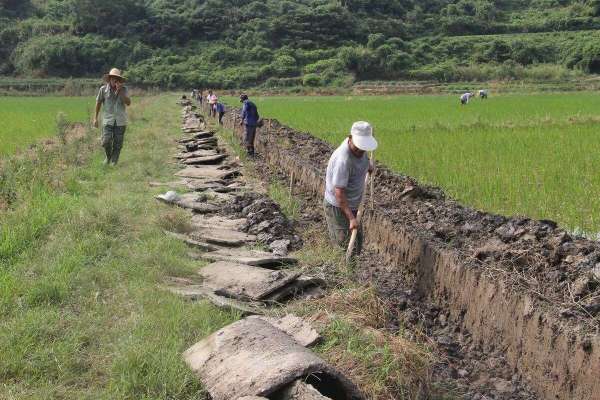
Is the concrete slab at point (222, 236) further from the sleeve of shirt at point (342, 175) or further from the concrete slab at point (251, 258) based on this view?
the sleeve of shirt at point (342, 175)

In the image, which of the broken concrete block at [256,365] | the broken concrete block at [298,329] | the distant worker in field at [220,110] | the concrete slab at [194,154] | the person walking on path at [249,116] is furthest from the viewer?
the distant worker in field at [220,110]

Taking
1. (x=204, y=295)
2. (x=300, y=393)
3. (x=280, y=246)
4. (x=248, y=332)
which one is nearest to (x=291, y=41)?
(x=280, y=246)

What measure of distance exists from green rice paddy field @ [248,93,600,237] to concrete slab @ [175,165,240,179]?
8.82 ft

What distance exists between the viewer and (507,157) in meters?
10.6

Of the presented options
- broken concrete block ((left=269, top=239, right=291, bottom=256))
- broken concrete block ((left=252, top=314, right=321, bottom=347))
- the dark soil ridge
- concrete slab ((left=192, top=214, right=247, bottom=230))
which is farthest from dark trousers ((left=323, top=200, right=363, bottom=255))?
concrete slab ((left=192, top=214, right=247, bottom=230))

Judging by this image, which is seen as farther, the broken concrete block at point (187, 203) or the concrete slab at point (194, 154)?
the concrete slab at point (194, 154)

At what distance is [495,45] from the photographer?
58.3m

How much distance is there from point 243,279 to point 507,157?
22.7 feet

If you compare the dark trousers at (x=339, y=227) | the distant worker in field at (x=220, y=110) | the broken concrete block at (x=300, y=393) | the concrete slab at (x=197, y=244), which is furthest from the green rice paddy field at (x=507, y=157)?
the broken concrete block at (x=300, y=393)

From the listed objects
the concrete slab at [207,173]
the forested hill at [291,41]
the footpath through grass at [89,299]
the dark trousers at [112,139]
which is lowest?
the concrete slab at [207,173]

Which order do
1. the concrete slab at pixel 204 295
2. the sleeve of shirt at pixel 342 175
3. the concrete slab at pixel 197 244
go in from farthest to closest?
the concrete slab at pixel 197 244, the sleeve of shirt at pixel 342 175, the concrete slab at pixel 204 295

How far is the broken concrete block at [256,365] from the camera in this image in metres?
3.04

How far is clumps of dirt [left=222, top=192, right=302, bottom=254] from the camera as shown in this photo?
6.51m

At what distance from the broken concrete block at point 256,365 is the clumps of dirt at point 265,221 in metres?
2.65
